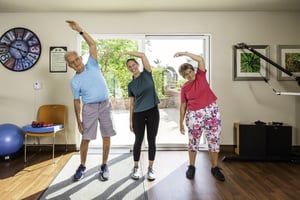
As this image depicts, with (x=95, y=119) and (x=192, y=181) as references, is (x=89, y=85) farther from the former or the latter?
(x=192, y=181)

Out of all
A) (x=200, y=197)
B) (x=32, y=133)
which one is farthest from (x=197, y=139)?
(x=32, y=133)

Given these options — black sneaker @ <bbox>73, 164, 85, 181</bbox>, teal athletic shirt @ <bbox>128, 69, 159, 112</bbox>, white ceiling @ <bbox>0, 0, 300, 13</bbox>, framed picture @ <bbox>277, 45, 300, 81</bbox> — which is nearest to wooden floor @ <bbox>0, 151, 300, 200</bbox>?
black sneaker @ <bbox>73, 164, 85, 181</bbox>

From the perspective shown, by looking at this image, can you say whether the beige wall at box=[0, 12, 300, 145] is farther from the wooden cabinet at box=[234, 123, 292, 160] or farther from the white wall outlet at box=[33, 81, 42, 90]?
the wooden cabinet at box=[234, 123, 292, 160]

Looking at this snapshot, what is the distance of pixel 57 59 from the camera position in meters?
4.12

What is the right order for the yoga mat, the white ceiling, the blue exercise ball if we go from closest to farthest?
1. the yoga mat
2. the blue exercise ball
3. the white ceiling

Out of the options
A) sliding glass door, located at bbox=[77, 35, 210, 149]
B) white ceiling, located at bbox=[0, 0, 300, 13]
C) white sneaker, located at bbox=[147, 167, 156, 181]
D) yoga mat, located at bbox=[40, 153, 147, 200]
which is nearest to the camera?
yoga mat, located at bbox=[40, 153, 147, 200]

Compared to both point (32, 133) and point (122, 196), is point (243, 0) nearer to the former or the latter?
point (122, 196)

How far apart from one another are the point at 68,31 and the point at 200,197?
325 cm

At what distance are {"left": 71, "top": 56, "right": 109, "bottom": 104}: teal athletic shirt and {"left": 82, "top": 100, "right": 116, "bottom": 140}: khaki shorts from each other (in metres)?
0.07

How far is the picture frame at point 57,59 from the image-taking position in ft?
13.5

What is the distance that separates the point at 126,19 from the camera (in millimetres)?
4125

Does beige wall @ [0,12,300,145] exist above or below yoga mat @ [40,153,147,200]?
above

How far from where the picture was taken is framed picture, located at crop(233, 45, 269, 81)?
4.13 m

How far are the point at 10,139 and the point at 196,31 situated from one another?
328cm
